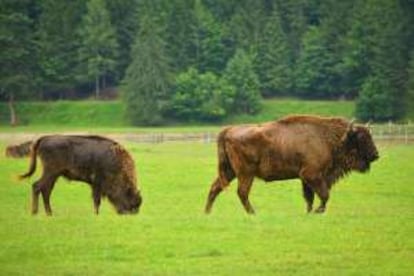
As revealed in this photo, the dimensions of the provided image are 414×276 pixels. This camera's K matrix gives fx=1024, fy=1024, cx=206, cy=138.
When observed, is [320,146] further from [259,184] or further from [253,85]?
[253,85]

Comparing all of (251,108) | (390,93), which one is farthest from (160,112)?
(390,93)

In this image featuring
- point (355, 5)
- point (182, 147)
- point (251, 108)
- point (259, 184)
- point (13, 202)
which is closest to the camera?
point (13, 202)

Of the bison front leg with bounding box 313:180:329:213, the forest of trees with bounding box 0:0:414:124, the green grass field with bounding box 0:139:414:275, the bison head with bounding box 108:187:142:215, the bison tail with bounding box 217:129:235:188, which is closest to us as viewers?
the green grass field with bounding box 0:139:414:275

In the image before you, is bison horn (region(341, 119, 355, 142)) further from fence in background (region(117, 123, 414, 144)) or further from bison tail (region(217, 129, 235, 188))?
fence in background (region(117, 123, 414, 144))

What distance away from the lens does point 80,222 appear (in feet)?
67.9

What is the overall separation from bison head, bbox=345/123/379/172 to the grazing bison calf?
5179 mm

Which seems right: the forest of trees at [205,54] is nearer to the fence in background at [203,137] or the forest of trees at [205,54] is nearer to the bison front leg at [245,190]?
the fence in background at [203,137]

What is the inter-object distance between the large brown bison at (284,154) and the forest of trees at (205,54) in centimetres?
6587

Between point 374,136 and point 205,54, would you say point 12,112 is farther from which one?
point 374,136

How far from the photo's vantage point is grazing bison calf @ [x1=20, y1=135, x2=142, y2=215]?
2377 cm

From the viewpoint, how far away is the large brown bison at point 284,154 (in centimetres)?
2316

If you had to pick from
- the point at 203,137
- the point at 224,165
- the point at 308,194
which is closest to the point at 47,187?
the point at 224,165

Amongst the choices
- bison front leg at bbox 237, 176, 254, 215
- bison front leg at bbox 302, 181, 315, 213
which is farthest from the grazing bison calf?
bison front leg at bbox 302, 181, 315, 213

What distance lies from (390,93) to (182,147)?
117ft
